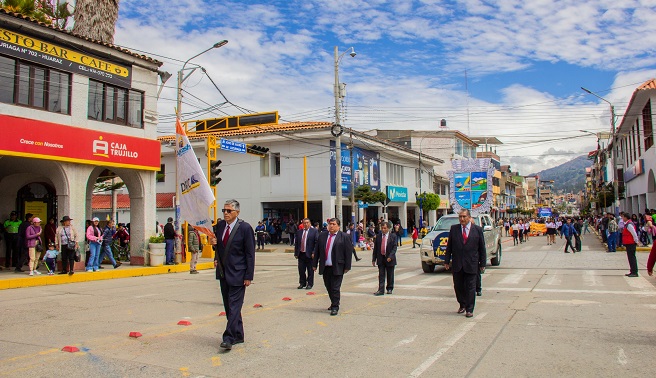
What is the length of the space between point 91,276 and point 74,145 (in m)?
4.04

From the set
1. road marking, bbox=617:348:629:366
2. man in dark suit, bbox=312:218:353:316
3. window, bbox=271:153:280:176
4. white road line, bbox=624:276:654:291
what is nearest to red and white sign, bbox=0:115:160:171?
man in dark suit, bbox=312:218:353:316

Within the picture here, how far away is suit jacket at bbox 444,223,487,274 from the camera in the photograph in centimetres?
885

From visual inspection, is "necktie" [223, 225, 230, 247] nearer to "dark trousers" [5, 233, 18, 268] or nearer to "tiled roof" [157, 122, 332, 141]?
"dark trousers" [5, 233, 18, 268]

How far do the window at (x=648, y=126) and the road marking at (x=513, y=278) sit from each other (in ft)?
58.2

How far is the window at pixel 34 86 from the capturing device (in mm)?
14508

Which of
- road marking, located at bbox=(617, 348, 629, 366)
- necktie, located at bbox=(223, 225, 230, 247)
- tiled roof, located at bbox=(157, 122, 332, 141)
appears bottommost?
road marking, located at bbox=(617, 348, 629, 366)

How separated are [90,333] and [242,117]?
19283 mm

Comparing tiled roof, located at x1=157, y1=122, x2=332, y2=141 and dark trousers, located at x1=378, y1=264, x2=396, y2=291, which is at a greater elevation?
tiled roof, located at x1=157, y1=122, x2=332, y2=141

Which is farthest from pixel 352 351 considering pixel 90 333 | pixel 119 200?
pixel 119 200

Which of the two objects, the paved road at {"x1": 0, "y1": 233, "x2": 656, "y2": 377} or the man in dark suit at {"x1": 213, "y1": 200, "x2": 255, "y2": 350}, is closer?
the paved road at {"x1": 0, "y1": 233, "x2": 656, "y2": 377}

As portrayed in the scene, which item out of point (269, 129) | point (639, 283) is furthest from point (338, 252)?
point (269, 129)

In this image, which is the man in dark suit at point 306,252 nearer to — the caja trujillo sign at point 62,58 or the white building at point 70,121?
the white building at point 70,121

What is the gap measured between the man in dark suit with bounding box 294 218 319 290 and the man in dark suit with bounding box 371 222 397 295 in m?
1.87

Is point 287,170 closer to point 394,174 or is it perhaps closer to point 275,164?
point 275,164
